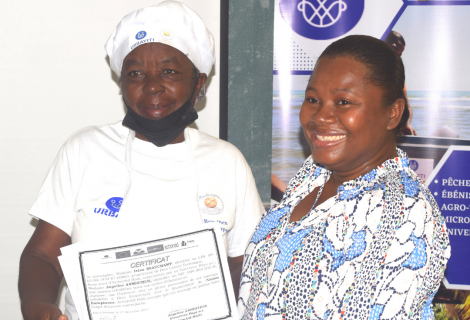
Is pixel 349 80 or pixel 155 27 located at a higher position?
pixel 155 27

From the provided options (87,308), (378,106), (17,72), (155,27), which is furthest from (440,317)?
(17,72)

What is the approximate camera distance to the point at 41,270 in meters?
1.74

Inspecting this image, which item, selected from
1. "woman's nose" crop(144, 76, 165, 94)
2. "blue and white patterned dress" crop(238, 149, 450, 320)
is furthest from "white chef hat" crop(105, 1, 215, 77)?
"blue and white patterned dress" crop(238, 149, 450, 320)

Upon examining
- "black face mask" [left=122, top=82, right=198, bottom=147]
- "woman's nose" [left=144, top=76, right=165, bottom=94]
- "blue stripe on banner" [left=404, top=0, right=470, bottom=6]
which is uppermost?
"blue stripe on banner" [left=404, top=0, right=470, bottom=6]

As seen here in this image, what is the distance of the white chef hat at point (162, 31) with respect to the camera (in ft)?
6.04

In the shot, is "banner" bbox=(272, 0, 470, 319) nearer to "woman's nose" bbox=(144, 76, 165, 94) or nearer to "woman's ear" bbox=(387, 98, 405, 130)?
"woman's nose" bbox=(144, 76, 165, 94)

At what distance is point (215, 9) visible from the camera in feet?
9.24

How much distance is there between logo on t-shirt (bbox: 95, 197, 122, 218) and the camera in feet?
5.85

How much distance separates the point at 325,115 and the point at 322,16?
4.78 ft

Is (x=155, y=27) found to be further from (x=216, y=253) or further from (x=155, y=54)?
→ (x=216, y=253)

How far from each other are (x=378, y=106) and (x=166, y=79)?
906mm

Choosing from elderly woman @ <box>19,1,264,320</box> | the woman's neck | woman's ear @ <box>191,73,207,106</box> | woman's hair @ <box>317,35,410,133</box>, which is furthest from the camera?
woman's ear @ <box>191,73,207,106</box>

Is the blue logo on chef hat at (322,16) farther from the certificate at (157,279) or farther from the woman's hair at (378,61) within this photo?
the certificate at (157,279)

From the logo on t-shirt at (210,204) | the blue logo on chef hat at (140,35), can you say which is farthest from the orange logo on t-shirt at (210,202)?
the blue logo on chef hat at (140,35)
